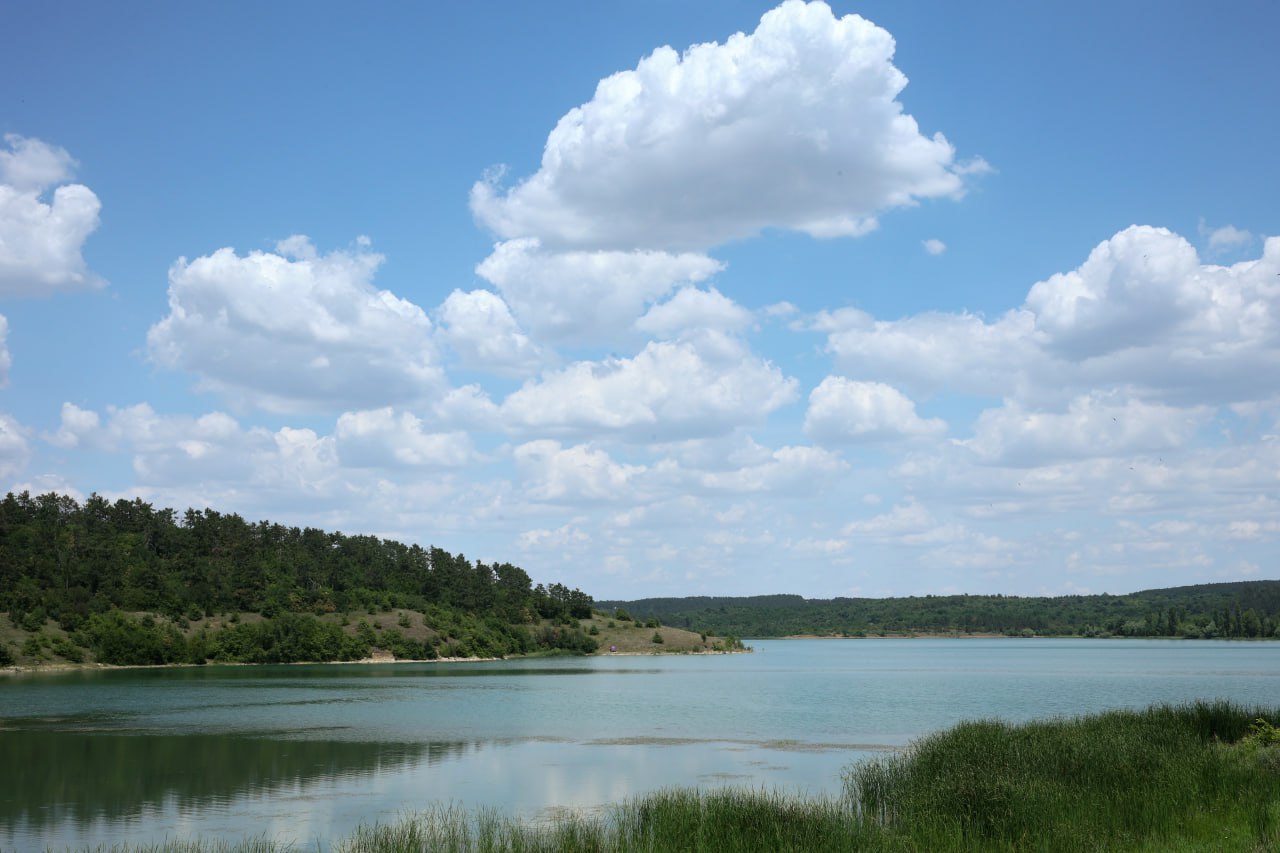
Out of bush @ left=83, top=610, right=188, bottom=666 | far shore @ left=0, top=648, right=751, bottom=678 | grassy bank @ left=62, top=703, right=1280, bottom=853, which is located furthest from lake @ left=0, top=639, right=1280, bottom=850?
bush @ left=83, top=610, right=188, bottom=666

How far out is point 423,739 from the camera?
56.8 meters

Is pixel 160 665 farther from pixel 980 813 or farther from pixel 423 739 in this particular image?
pixel 980 813

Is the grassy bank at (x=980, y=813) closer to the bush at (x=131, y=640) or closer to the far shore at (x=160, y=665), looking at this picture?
the far shore at (x=160, y=665)

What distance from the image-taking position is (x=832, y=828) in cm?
2466

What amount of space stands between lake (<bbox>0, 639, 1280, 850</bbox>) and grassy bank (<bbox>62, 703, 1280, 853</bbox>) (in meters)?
5.59

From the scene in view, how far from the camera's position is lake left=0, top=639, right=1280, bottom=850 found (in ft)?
116

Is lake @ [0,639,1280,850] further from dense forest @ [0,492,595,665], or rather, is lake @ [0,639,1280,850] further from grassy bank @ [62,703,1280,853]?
dense forest @ [0,492,595,665]

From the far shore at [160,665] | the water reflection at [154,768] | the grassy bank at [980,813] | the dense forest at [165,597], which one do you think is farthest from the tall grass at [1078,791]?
the dense forest at [165,597]

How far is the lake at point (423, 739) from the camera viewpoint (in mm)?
35469

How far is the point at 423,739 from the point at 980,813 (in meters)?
37.9

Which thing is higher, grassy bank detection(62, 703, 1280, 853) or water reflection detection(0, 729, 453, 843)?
grassy bank detection(62, 703, 1280, 853)

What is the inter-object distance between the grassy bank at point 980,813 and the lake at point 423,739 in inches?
220

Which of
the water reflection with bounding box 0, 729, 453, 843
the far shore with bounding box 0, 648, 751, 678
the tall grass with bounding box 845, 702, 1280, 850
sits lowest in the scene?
the far shore with bounding box 0, 648, 751, 678

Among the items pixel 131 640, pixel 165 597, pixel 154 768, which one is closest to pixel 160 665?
pixel 131 640
